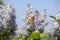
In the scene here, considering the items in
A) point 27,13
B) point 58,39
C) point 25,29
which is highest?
point 27,13

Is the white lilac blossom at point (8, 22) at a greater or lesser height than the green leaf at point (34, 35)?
greater

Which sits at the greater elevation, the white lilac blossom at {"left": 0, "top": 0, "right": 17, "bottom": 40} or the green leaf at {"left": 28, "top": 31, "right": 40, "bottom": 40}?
the white lilac blossom at {"left": 0, "top": 0, "right": 17, "bottom": 40}

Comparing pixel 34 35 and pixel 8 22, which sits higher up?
pixel 8 22

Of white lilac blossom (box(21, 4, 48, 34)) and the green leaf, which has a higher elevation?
white lilac blossom (box(21, 4, 48, 34))

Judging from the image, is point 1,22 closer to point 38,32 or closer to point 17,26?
point 17,26

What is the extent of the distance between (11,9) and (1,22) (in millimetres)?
152

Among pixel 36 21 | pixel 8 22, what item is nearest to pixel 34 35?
pixel 36 21

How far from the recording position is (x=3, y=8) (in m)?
2.24

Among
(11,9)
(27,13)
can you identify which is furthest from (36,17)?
(11,9)

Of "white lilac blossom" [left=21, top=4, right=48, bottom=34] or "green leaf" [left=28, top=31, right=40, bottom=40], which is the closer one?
"green leaf" [left=28, top=31, right=40, bottom=40]

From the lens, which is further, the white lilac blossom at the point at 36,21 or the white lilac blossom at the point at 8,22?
the white lilac blossom at the point at 36,21

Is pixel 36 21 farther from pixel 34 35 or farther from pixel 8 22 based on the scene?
pixel 8 22

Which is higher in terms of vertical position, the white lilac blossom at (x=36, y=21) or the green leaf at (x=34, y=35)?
the white lilac blossom at (x=36, y=21)

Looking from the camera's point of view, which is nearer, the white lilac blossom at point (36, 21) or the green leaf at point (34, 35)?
the green leaf at point (34, 35)
